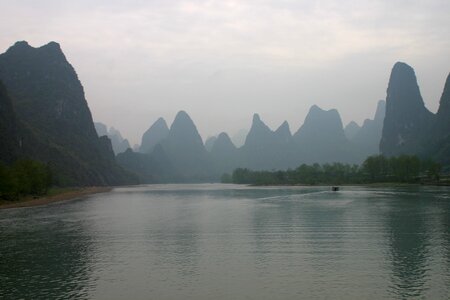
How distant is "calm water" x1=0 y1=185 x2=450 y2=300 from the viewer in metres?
23.4

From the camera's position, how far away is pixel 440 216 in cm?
→ 5231

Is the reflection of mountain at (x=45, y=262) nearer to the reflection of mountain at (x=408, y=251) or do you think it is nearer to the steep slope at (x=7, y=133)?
the reflection of mountain at (x=408, y=251)

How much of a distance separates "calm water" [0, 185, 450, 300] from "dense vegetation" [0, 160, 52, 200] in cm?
3297

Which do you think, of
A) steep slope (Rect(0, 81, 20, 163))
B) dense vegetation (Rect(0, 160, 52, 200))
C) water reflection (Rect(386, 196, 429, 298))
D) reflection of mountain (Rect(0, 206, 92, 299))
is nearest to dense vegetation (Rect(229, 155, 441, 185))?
water reflection (Rect(386, 196, 429, 298))

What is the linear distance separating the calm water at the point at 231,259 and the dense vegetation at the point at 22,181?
33.0 metres

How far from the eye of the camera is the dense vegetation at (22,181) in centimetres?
8219

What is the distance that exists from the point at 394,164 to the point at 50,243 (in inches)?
5135

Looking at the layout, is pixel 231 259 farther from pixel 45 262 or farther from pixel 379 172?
pixel 379 172

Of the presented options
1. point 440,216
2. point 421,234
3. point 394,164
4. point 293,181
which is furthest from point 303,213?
point 293,181

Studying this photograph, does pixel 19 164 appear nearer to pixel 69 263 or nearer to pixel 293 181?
pixel 69 263

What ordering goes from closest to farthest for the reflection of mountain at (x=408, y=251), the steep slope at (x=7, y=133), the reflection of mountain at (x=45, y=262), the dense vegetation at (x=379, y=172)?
the reflection of mountain at (x=408, y=251) < the reflection of mountain at (x=45, y=262) < the steep slope at (x=7, y=133) < the dense vegetation at (x=379, y=172)

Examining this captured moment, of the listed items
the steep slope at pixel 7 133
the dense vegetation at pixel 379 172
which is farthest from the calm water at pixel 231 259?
the dense vegetation at pixel 379 172

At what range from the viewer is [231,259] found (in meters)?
31.0

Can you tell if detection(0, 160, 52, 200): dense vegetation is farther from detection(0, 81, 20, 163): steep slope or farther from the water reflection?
the water reflection
